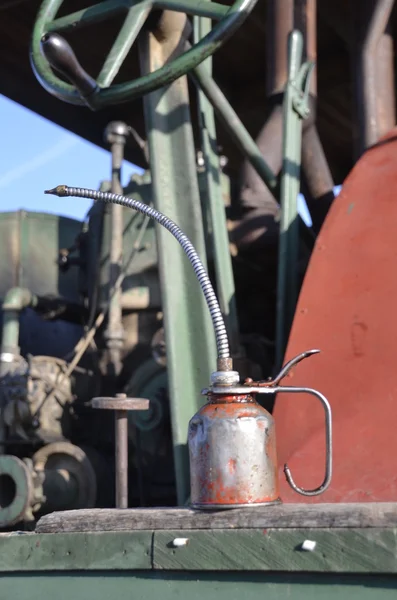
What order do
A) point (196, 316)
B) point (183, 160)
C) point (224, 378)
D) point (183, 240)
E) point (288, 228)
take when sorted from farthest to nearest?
point (288, 228)
point (183, 160)
point (196, 316)
point (183, 240)
point (224, 378)

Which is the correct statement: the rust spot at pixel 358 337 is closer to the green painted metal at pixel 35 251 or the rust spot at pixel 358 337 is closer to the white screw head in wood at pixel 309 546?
the white screw head in wood at pixel 309 546

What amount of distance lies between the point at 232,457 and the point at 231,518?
117mm

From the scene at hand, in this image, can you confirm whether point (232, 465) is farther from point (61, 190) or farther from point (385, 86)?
point (385, 86)

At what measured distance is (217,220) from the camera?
2957mm

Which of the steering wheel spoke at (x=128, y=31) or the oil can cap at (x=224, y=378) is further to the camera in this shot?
the steering wheel spoke at (x=128, y=31)

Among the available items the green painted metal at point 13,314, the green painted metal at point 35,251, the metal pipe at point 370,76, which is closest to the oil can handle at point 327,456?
the green painted metal at point 13,314

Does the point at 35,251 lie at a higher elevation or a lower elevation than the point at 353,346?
higher

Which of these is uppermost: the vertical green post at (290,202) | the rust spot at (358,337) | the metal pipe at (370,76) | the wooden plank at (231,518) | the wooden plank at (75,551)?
the metal pipe at (370,76)

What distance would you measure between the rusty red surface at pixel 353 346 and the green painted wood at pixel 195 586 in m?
0.59

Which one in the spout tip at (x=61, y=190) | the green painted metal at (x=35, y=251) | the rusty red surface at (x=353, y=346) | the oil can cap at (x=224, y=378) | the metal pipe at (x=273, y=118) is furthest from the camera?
the green painted metal at (x=35, y=251)

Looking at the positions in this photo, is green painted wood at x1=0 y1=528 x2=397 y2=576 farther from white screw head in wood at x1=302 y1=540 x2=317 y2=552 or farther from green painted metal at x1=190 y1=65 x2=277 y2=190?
green painted metal at x1=190 y1=65 x2=277 y2=190

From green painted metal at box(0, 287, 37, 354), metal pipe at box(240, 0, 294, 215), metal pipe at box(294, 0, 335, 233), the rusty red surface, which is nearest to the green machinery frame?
the rusty red surface


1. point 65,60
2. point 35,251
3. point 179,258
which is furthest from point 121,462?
point 35,251

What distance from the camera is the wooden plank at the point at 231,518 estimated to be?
4.61ft
